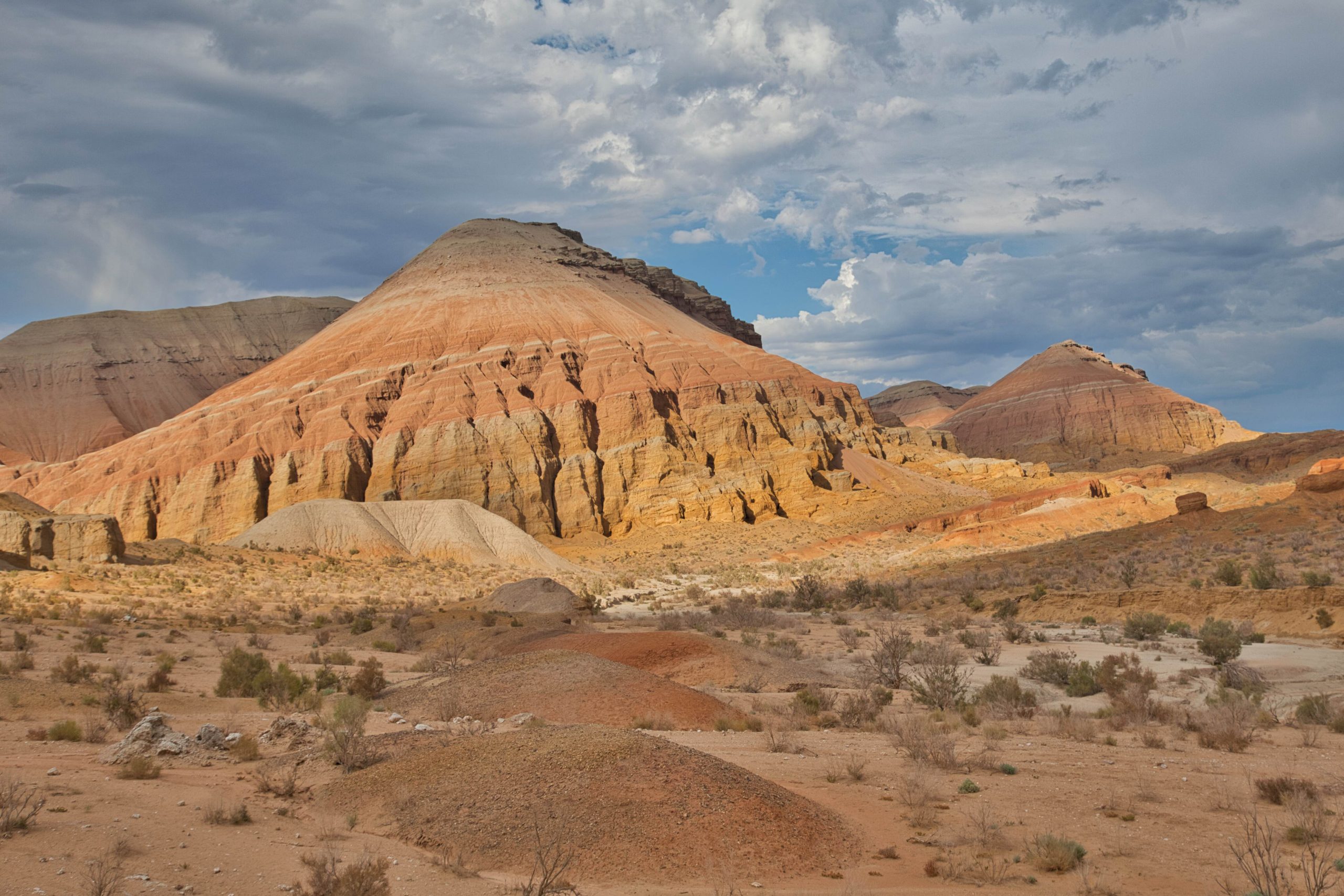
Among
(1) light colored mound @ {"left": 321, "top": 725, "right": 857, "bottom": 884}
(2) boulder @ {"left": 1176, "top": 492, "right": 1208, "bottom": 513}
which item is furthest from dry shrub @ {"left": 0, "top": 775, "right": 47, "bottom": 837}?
(2) boulder @ {"left": 1176, "top": 492, "right": 1208, "bottom": 513}

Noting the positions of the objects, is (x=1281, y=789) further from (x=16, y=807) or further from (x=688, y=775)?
(x=16, y=807)

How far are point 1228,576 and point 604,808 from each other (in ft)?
84.9

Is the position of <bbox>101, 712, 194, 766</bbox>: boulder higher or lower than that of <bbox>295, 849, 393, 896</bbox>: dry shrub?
higher

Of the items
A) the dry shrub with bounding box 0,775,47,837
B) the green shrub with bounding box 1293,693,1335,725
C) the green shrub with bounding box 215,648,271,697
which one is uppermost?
the dry shrub with bounding box 0,775,47,837

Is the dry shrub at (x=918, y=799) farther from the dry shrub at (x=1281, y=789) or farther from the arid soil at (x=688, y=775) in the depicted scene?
the dry shrub at (x=1281, y=789)

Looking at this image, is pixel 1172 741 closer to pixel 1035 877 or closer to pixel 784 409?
pixel 1035 877

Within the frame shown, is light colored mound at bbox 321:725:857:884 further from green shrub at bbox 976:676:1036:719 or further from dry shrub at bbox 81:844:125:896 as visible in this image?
green shrub at bbox 976:676:1036:719

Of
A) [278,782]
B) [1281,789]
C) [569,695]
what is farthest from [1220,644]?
[278,782]

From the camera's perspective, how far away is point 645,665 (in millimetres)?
17844

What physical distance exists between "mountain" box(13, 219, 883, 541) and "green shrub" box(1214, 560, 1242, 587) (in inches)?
1739

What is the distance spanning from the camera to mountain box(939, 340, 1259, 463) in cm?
13500

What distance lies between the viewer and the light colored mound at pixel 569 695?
42.1 feet

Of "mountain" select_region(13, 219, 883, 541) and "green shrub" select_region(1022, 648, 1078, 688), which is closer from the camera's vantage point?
"green shrub" select_region(1022, 648, 1078, 688)

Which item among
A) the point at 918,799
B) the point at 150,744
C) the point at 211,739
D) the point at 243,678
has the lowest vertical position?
the point at 918,799
